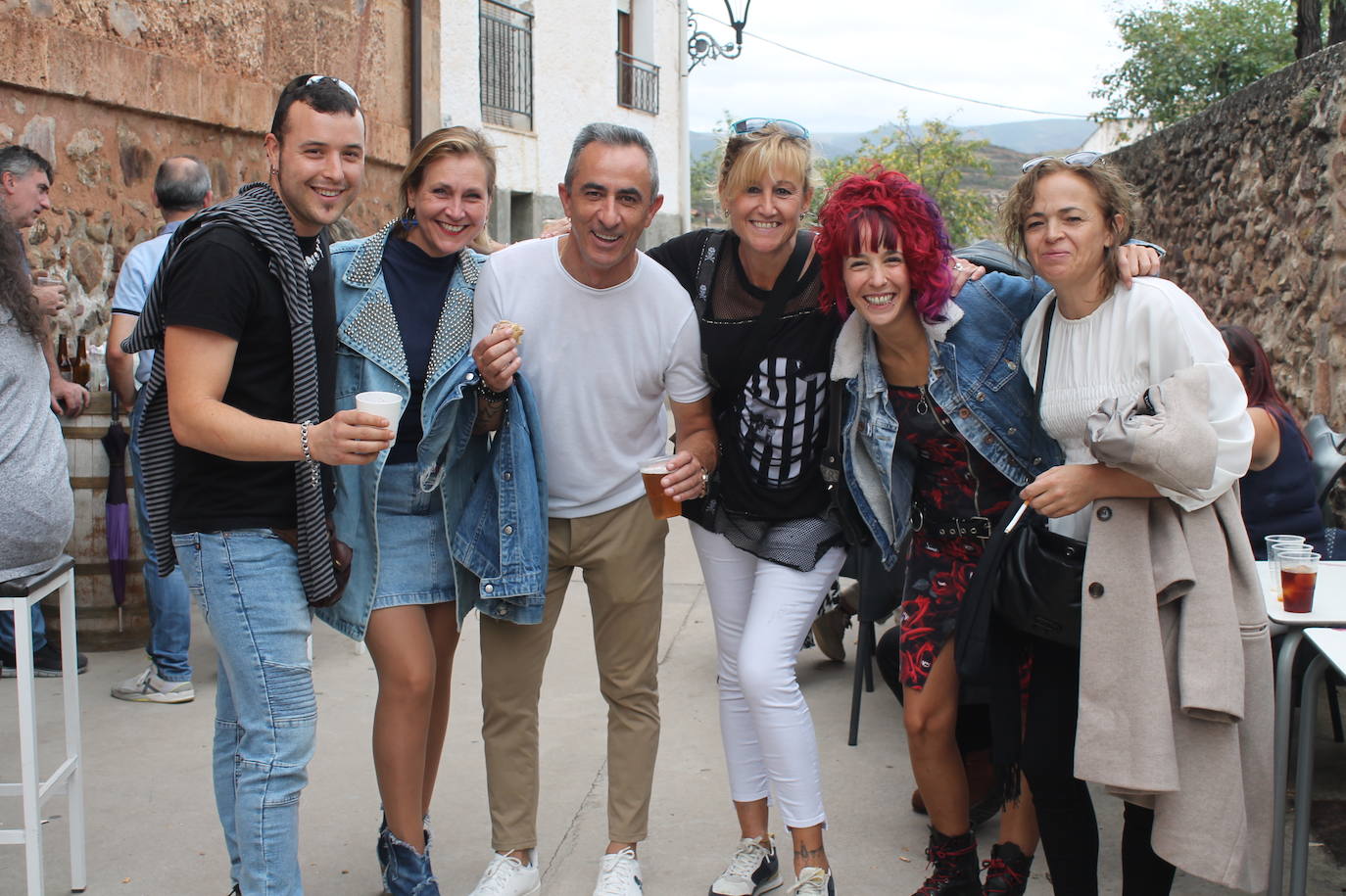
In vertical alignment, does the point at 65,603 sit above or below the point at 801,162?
below

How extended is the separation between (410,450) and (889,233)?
1.22 meters

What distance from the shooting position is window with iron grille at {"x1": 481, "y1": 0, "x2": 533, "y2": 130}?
16672 mm

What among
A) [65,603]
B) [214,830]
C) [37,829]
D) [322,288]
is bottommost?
[214,830]

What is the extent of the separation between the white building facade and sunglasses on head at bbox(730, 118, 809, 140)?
12634mm

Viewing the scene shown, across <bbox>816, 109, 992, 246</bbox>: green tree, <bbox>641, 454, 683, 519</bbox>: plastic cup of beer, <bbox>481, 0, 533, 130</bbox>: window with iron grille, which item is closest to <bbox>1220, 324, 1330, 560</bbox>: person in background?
<bbox>641, 454, 683, 519</bbox>: plastic cup of beer

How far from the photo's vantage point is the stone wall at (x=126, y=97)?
615 cm

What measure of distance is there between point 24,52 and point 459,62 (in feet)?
33.3

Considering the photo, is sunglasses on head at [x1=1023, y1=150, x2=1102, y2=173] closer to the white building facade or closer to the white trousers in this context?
the white trousers

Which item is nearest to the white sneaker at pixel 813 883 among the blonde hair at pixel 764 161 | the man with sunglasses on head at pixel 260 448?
the man with sunglasses on head at pixel 260 448

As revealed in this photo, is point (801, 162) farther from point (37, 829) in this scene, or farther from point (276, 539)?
point (37, 829)

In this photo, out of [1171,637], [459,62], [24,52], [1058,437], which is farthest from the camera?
[459,62]

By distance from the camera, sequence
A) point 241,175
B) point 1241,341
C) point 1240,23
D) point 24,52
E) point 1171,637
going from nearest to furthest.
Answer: point 1171,637 < point 1241,341 < point 24,52 < point 241,175 < point 1240,23

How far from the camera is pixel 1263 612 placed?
8.34 ft

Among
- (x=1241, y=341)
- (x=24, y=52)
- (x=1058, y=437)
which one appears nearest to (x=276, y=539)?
(x=1058, y=437)
